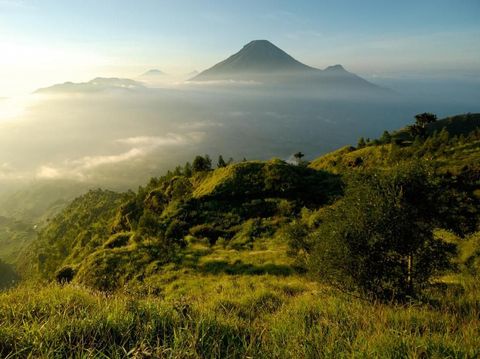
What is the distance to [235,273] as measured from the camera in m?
38.9

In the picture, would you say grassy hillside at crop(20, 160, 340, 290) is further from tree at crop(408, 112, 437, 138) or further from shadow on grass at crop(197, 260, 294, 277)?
tree at crop(408, 112, 437, 138)

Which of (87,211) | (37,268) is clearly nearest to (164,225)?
(37,268)

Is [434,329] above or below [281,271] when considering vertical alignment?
above

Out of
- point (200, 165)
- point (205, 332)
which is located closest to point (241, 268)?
point (205, 332)

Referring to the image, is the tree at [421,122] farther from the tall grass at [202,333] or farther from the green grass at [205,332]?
the tall grass at [202,333]

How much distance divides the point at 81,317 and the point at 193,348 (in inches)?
98.6

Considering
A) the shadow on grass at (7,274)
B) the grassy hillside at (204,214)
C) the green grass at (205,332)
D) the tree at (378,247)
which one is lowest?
the shadow on grass at (7,274)

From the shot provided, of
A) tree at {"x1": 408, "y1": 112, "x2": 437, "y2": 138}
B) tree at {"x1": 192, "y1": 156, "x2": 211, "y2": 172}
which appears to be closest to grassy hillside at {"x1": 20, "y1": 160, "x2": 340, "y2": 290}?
tree at {"x1": 192, "y1": 156, "x2": 211, "y2": 172}

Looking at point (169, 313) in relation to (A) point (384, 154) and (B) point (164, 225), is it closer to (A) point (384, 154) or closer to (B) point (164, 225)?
(B) point (164, 225)

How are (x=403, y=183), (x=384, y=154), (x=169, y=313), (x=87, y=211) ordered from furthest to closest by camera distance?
(x=87, y=211), (x=384, y=154), (x=403, y=183), (x=169, y=313)

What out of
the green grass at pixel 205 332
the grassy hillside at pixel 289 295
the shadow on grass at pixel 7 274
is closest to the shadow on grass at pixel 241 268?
the grassy hillside at pixel 289 295

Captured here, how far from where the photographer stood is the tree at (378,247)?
1455cm

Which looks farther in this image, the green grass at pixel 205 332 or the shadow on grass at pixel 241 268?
the shadow on grass at pixel 241 268

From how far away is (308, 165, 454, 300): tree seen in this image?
1455 cm
